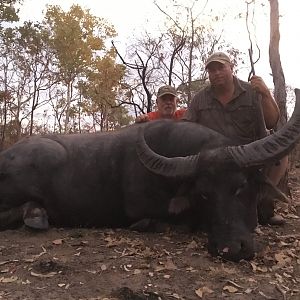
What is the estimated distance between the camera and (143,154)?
552 centimetres

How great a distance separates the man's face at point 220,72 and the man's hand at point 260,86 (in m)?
0.34

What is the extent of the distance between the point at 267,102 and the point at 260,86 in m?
0.27

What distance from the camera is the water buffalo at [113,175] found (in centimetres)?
535

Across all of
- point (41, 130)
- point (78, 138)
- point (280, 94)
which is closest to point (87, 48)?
point (41, 130)

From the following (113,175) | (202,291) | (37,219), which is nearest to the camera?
(202,291)

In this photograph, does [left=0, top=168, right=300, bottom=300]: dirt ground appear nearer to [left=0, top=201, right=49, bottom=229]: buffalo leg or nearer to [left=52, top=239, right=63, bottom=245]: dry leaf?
[left=52, top=239, right=63, bottom=245]: dry leaf

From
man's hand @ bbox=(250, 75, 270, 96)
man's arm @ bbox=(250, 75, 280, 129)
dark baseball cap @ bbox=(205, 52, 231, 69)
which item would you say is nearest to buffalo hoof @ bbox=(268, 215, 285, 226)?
man's arm @ bbox=(250, 75, 280, 129)

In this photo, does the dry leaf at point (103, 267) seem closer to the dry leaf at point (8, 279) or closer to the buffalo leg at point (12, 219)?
the dry leaf at point (8, 279)

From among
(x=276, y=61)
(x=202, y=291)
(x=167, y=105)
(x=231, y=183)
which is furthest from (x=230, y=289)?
(x=276, y=61)

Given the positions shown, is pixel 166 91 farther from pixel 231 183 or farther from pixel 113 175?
pixel 231 183

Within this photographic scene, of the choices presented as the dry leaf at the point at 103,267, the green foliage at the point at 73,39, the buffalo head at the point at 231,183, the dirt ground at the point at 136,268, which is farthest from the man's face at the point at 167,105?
the green foliage at the point at 73,39

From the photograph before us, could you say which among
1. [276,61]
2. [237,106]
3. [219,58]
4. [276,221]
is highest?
[276,61]

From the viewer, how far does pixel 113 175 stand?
6340 mm

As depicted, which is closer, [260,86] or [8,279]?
[8,279]
